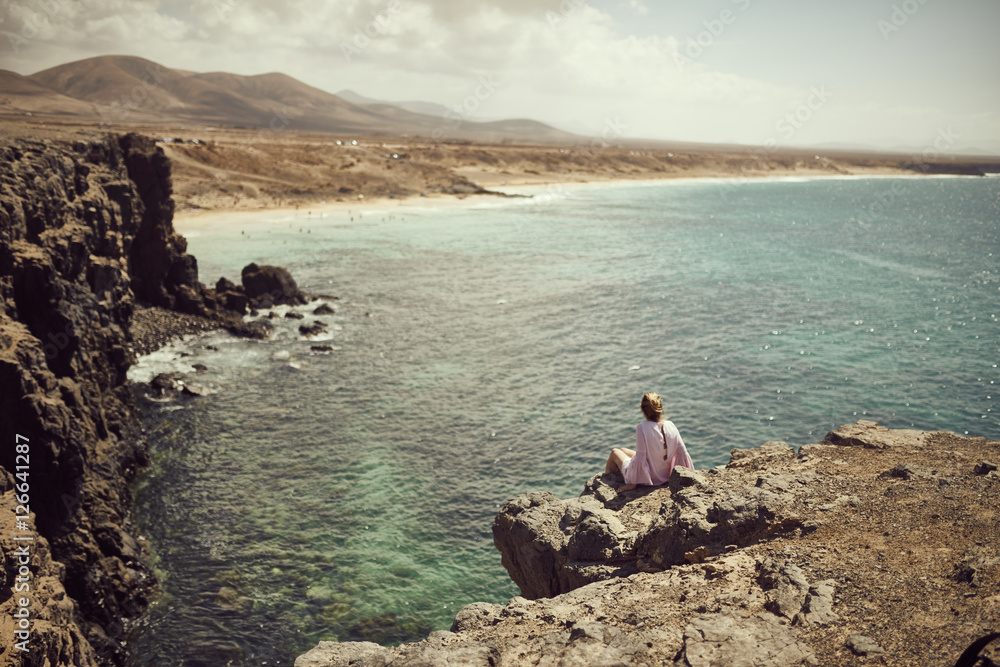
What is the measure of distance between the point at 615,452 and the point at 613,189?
4896 inches

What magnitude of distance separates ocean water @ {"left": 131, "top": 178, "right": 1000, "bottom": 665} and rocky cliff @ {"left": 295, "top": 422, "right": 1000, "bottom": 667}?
20.1ft

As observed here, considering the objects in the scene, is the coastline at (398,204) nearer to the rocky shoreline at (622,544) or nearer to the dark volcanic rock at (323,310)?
the dark volcanic rock at (323,310)

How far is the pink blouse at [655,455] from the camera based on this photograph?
11740 millimetres

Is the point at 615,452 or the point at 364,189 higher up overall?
the point at 364,189

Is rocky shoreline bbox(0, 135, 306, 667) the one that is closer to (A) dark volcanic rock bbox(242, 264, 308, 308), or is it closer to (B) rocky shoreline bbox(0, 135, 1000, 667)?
(B) rocky shoreline bbox(0, 135, 1000, 667)

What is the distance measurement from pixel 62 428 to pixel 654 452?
13600 mm

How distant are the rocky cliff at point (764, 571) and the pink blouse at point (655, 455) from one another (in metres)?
0.33

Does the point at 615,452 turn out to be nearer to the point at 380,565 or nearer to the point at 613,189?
the point at 380,565

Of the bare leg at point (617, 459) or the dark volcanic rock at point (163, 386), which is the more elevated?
the bare leg at point (617, 459)

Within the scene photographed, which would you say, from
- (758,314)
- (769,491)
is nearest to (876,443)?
(769,491)

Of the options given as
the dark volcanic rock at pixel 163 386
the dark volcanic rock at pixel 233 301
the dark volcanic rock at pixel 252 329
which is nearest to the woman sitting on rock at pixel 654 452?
the dark volcanic rock at pixel 163 386

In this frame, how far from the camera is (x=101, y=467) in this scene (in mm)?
17656

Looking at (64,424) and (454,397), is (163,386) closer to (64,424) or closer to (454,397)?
(454,397)

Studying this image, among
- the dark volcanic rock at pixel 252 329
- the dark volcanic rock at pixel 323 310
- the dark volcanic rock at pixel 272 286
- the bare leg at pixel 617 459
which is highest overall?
the dark volcanic rock at pixel 272 286
